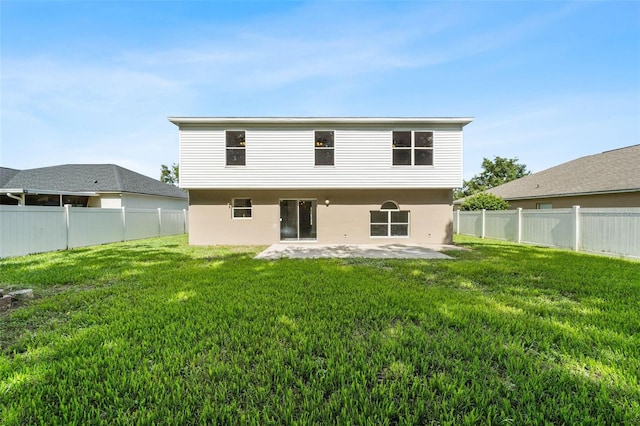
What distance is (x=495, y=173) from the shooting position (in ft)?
126

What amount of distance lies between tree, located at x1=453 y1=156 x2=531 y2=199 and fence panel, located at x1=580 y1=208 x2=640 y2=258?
29826 mm

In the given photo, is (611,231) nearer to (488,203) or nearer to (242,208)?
(488,203)

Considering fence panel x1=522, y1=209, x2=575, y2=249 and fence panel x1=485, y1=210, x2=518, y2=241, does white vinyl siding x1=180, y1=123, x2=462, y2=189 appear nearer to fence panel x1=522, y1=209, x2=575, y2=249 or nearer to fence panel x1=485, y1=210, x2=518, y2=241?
fence panel x1=522, y1=209, x2=575, y2=249

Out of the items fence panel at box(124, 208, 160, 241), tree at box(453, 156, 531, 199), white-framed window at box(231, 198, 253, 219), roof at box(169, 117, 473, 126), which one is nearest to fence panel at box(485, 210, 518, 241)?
roof at box(169, 117, 473, 126)

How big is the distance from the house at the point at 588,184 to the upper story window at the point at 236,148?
1587cm

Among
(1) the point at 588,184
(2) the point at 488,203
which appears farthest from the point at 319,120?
(1) the point at 588,184

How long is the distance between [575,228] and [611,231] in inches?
44.1

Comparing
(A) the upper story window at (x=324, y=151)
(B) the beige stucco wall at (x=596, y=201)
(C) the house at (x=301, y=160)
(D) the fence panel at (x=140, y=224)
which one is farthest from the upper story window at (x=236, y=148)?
(B) the beige stucco wall at (x=596, y=201)

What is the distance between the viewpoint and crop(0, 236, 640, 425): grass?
1.95 m

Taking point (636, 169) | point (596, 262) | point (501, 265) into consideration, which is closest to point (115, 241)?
point (501, 265)

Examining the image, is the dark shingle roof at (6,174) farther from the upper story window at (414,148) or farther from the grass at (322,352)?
the upper story window at (414,148)

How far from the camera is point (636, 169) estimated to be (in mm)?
12469

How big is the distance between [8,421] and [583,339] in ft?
16.6

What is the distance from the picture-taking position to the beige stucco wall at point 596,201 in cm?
1147
